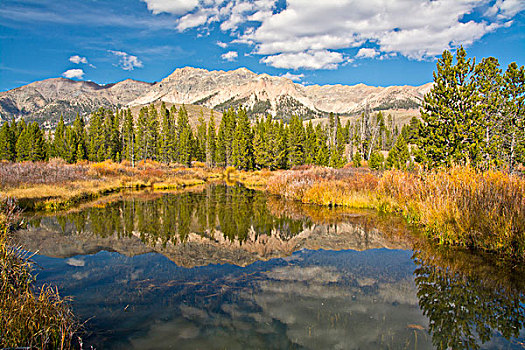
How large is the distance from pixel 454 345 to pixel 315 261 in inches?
182

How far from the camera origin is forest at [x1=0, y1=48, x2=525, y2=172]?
18781 mm

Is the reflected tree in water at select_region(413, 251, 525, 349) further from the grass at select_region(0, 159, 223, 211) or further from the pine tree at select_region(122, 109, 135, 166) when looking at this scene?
the pine tree at select_region(122, 109, 135, 166)

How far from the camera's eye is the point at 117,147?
71.9 meters

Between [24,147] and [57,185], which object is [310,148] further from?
[24,147]

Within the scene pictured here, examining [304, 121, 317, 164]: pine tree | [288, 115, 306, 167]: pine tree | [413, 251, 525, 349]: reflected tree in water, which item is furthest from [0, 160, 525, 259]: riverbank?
[304, 121, 317, 164]: pine tree

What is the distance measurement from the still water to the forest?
561 cm

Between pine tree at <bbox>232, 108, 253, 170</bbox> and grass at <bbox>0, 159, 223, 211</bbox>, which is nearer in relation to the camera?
grass at <bbox>0, 159, 223, 211</bbox>

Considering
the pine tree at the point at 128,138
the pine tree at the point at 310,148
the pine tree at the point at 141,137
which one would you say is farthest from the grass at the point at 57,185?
the pine tree at the point at 141,137

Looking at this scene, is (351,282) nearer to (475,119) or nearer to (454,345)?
(454,345)

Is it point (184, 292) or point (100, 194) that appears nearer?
point (184, 292)

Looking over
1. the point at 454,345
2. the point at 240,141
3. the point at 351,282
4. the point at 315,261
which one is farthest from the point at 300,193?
the point at 240,141

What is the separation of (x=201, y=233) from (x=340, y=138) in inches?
3001

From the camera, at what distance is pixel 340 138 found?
84.0m

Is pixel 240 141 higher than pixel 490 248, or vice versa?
pixel 240 141
